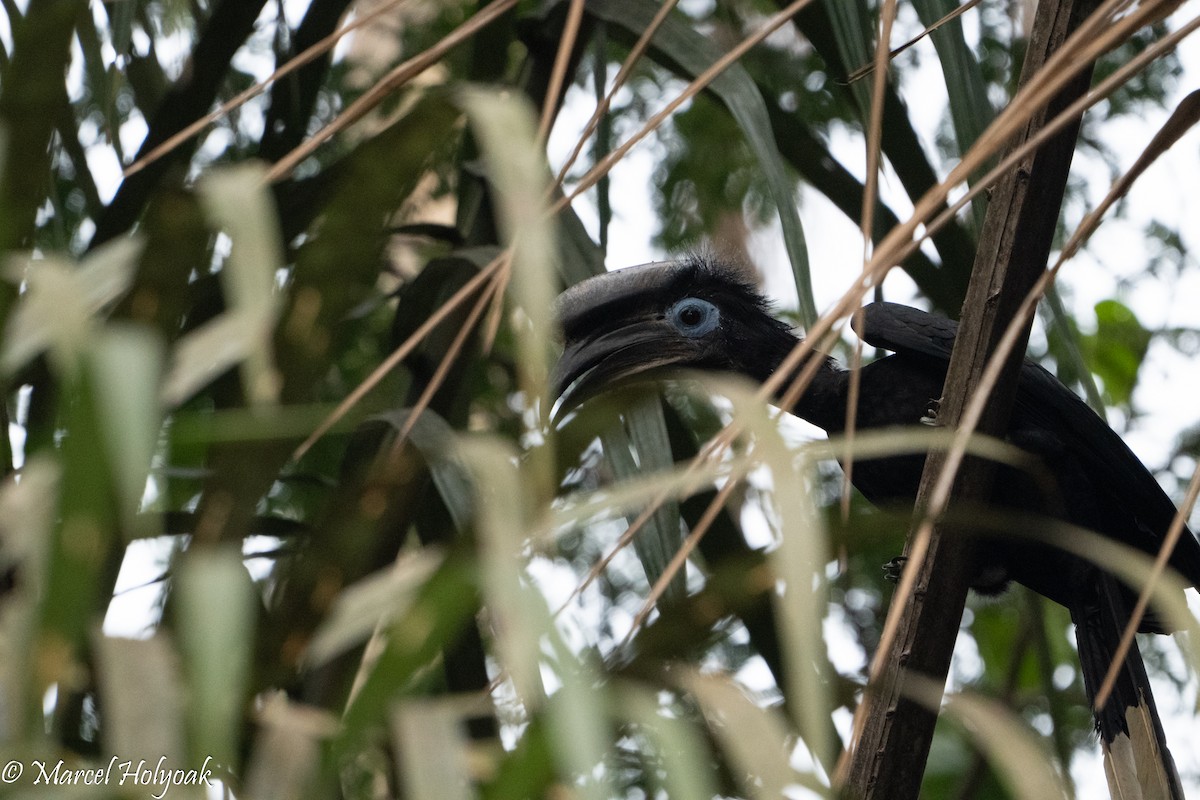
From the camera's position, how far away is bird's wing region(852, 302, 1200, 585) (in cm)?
251

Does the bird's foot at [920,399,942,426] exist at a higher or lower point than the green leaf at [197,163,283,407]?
higher

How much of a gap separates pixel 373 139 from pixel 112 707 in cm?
40

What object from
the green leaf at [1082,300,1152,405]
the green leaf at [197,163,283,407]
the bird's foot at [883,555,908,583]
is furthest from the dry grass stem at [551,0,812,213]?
the green leaf at [1082,300,1152,405]

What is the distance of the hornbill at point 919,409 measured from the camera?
2453mm

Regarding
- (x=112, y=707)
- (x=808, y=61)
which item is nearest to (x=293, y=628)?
(x=112, y=707)

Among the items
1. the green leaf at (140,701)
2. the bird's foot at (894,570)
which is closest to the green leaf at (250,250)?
the green leaf at (140,701)

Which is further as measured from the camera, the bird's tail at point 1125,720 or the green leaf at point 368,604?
the bird's tail at point 1125,720

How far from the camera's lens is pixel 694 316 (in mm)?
2814

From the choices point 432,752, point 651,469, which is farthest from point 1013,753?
point 651,469

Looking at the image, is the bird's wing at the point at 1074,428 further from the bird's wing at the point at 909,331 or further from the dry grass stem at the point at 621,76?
the dry grass stem at the point at 621,76

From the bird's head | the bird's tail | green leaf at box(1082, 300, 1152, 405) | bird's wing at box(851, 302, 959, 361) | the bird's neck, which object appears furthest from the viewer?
green leaf at box(1082, 300, 1152, 405)

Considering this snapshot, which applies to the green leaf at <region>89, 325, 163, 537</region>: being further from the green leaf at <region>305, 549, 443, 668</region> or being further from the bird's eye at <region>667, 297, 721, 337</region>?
the bird's eye at <region>667, 297, 721, 337</region>

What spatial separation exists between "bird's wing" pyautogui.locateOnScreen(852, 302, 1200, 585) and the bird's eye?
0.36 meters

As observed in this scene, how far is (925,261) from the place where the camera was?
6.31ft
